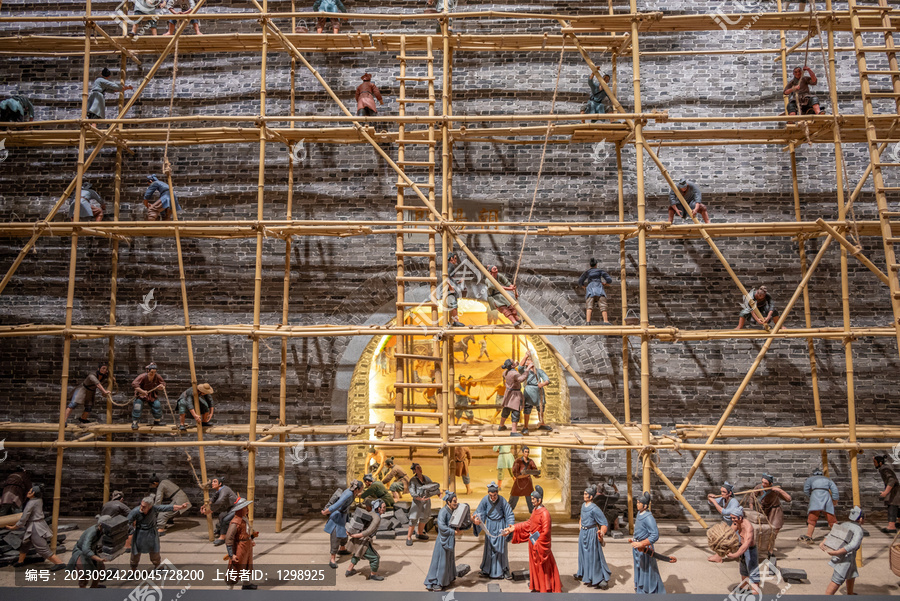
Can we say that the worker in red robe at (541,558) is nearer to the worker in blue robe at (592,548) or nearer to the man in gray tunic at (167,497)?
the worker in blue robe at (592,548)

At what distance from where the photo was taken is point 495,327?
915 centimetres

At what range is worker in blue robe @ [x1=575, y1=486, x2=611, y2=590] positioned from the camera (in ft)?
26.4

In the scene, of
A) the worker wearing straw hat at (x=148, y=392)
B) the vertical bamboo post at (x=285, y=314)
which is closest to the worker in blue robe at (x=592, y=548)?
the vertical bamboo post at (x=285, y=314)

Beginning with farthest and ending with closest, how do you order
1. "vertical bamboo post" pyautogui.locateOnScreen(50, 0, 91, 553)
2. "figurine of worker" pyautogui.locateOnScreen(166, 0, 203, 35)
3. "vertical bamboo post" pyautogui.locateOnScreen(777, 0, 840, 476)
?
"figurine of worker" pyautogui.locateOnScreen(166, 0, 203, 35) → "vertical bamboo post" pyautogui.locateOnScreen(777, 0, 840, 476) → "vertical bamboo post" pyautogui.locateOnScreen(50, 0, 91, 553)

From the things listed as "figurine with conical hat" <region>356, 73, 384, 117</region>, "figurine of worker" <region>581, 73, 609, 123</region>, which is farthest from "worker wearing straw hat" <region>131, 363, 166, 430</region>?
"figurine of worker" <region>581, 73, 609, 123</region>

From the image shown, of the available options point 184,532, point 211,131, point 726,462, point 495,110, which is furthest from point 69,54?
point 726,462

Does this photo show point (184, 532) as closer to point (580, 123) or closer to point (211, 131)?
point (211, 131)

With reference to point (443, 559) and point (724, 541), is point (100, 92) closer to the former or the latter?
point (443, 559)

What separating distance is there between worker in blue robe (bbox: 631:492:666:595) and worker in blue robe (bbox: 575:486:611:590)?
20.0 inches

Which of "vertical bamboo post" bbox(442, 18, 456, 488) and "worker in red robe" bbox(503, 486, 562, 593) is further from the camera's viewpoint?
"vertical bamboo post" bbox(442, 18, 456, 488)

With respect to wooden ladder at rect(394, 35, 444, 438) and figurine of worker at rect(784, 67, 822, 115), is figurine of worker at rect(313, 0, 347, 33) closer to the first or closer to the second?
wooden ladder at rect(394, 35, 444, 438)

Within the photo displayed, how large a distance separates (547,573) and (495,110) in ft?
25.6

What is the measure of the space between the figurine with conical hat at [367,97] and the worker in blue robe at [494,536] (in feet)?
20.8

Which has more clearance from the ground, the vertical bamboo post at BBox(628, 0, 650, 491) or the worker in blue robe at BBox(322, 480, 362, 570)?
the vertical bamboo post at BBox(628, 0, 650, 491)
